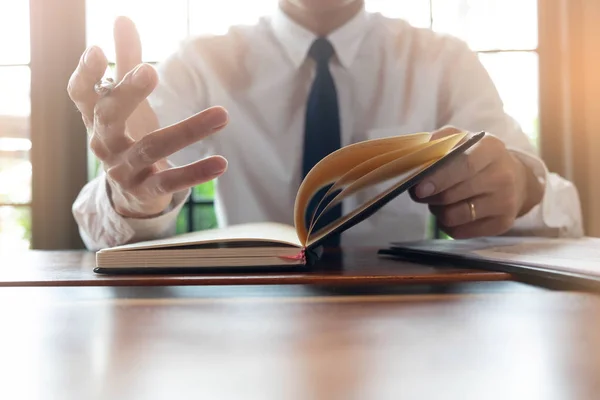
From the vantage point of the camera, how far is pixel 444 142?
46cm

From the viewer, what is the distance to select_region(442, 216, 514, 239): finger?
0.70 m

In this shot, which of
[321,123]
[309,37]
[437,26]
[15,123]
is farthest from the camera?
[437,26]

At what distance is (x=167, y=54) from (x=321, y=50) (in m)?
0.44

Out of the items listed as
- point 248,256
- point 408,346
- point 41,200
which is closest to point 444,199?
point 248,256

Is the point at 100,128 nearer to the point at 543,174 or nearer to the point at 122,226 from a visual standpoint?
the point at 122,226

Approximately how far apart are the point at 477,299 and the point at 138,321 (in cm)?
25

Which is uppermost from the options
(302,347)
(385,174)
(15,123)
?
(15,123)

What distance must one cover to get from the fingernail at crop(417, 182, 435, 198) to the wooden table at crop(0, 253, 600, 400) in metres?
0.21

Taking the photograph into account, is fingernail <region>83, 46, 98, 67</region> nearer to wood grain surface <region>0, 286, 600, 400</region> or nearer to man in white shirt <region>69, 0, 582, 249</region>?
wood grain surface <region>0, 286, 600, 400</region>

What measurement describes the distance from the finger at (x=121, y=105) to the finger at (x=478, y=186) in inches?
14.6

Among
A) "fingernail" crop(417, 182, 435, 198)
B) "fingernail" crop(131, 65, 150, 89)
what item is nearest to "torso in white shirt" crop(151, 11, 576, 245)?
"fingernail" crop(417, 182, 435, 198)

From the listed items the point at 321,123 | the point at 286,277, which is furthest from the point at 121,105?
the point at 321,123

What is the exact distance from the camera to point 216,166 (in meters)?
0.51

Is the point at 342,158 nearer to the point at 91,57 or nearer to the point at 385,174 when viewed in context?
the point at 385,174
